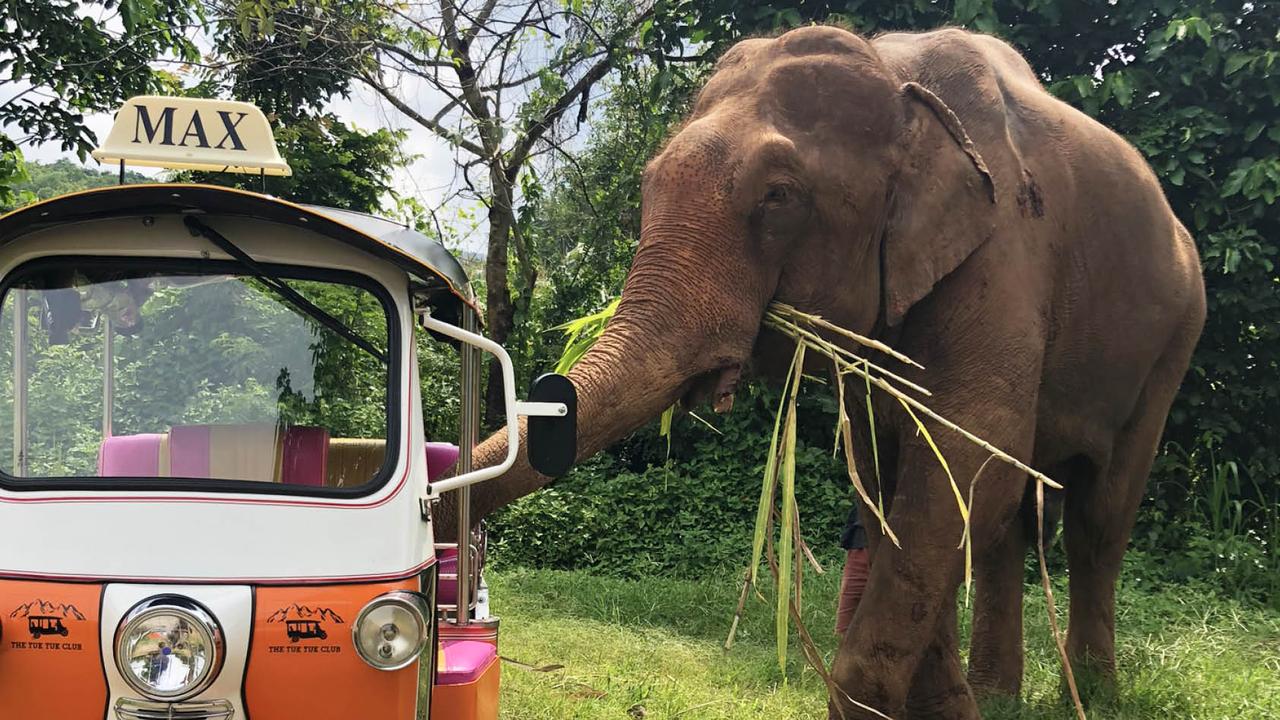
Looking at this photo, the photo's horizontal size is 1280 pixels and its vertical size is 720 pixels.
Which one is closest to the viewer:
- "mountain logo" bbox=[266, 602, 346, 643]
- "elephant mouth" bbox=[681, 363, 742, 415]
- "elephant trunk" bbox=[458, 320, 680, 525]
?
"mountain logo" bbox=[266, 602, 346, 643]

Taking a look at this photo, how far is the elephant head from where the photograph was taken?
2.74 meters

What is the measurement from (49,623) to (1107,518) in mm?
3828

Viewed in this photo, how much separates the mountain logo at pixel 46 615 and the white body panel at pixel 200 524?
0.21 ft

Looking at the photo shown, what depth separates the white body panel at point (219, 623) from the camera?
2.09m

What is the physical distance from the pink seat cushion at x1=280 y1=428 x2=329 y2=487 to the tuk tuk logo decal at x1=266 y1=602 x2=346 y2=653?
0.33 meters

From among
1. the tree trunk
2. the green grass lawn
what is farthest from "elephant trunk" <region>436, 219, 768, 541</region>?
the tree trunk

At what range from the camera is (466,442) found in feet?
8.90

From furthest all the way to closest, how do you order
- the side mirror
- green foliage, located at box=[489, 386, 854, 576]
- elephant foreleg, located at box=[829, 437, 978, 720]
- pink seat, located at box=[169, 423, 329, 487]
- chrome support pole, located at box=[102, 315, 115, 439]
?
green foliage, located at box=[489, 386, 854, 576], elephant foreleg, located at box=[829, 437, 978, 720], chrome support pole, located at box=[102, 315, 115, 439], pink seat, located at box=[169, 423, 329, 487], the side mirror

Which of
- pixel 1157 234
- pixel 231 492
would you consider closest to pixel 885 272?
pixel 1157 234

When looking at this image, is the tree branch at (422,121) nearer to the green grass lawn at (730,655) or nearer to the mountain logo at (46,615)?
the green grass lawn at (730,655)

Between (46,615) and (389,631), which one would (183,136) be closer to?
(46,615)

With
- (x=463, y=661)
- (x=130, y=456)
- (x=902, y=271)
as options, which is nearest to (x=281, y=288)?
(x=130, y=456)

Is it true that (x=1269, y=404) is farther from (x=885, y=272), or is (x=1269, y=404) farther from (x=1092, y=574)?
(x=885, y=272)

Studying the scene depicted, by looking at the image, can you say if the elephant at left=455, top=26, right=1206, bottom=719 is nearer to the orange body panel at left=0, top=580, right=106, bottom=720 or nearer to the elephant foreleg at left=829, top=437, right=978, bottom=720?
the elephant foreleg at left=829, top=437, right=978, bottom=720
